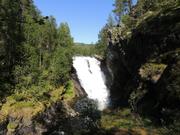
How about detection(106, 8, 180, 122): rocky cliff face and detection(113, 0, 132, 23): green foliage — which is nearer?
detection(106, 8, 180, 122): rocky cliff face

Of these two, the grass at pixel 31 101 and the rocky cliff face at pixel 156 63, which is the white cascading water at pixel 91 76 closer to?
the grass at pixel 31 101

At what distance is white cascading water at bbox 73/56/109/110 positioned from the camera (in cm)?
5953

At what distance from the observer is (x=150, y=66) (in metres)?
30.4

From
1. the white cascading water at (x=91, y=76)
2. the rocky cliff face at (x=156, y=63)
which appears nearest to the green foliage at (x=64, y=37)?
the white cascading water at (x=91, y=76)

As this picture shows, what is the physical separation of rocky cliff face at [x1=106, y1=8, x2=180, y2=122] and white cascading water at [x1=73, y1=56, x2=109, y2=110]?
672 inches

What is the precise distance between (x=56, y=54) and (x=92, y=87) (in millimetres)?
10335

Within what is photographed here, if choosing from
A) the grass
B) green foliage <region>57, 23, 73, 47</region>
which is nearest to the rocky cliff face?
the grass

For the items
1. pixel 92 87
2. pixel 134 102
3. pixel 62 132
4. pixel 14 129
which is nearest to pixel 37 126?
pixel 14 129

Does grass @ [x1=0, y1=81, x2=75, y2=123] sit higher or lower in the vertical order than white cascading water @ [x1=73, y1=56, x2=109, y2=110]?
lower

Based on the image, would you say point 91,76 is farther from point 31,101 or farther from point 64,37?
point 31,101

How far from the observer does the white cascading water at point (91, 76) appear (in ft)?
195

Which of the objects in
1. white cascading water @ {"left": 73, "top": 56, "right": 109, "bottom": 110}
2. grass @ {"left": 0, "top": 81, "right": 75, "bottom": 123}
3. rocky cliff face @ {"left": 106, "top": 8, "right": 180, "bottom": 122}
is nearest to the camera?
rocky cliff face @ {"left": 106, "top": 8, "right": 180, "bottom": 122}

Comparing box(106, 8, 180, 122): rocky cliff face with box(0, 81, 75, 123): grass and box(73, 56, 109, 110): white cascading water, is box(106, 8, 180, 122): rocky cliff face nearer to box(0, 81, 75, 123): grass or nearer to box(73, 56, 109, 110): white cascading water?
box(0, 81, 75, 123): grass

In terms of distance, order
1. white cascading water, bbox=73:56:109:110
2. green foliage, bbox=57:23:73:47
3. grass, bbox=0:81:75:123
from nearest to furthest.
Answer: grass, bbox=0:81:75:123 < white cascading water, bbox=73:56:109:110 < green foliage, bbox=57:23:73:47
